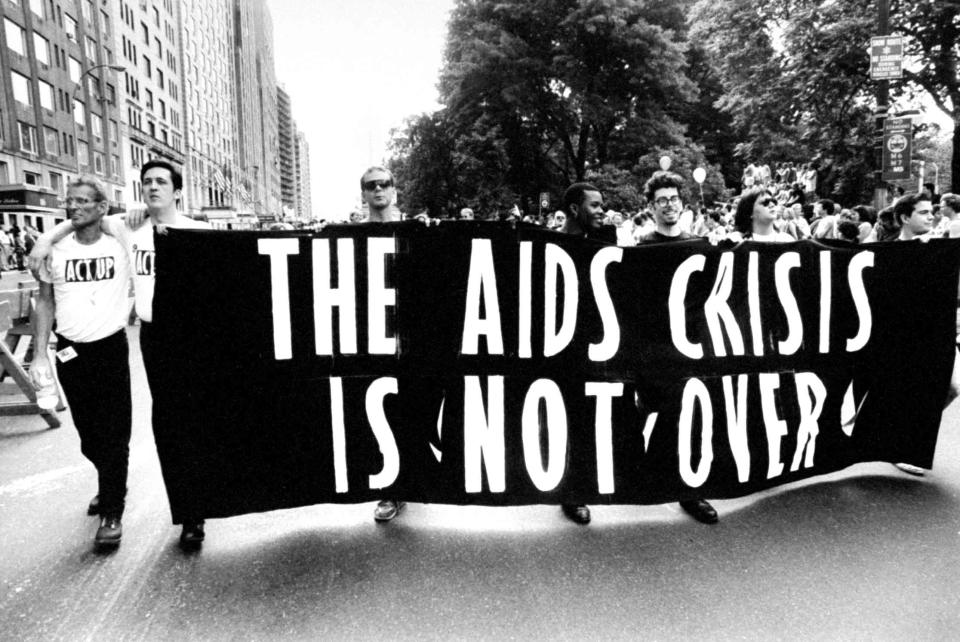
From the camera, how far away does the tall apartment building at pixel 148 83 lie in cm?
5903

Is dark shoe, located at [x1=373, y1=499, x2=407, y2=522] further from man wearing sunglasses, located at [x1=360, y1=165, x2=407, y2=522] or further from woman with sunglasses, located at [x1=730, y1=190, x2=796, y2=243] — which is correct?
woman with sunglasses, located at [x1=730, y1=190, x2=796, y2=243]

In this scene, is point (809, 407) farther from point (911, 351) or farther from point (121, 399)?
point (121, 399)

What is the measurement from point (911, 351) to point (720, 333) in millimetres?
1375

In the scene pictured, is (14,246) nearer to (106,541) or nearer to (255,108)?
(106,541)

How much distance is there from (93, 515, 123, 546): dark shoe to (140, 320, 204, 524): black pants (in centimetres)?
30

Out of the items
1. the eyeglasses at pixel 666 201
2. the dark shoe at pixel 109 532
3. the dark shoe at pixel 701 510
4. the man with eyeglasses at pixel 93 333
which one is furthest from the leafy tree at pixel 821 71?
the dark shoe at pixel 109 532

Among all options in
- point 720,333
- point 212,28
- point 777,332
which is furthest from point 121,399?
point 212,28

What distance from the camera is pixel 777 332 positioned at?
4.05 metres

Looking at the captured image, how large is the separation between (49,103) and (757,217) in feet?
163

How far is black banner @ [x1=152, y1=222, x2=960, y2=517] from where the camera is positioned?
140 inches

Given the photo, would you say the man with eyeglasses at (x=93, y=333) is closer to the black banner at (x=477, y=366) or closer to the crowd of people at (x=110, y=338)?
the crowd of people at (x=110, y=338)

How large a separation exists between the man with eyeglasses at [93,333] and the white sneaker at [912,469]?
15.5 ft

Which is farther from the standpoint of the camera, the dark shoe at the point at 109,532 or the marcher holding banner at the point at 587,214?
the marcher holding banner at the point at 587,214

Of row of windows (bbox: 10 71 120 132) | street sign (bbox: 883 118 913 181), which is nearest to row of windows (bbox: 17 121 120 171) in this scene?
row of windows (bbox: 10 71 120 132)
